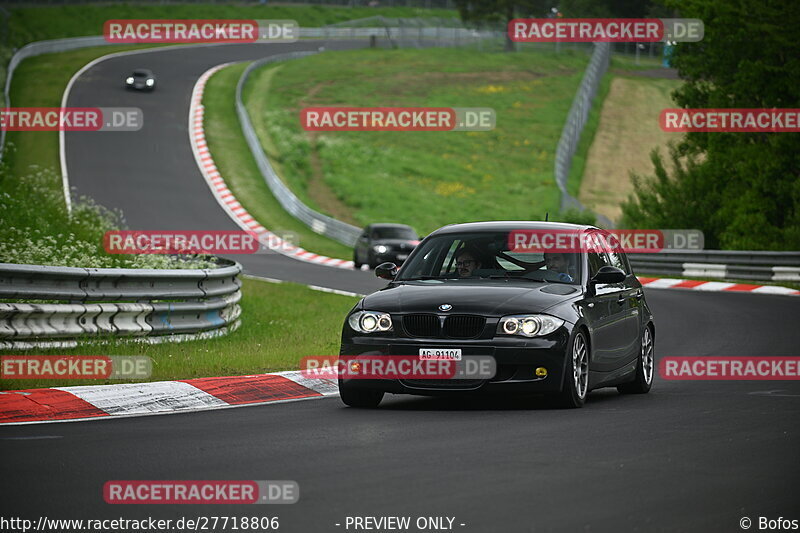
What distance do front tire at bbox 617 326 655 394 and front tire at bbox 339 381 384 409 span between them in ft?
9.32

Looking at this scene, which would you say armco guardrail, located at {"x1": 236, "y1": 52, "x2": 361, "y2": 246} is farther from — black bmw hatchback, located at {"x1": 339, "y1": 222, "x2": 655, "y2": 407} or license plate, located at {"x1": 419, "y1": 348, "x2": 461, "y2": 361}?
license plate, located at {"x1": 419, "y1": 348, "x2": 461, "y2": 361}

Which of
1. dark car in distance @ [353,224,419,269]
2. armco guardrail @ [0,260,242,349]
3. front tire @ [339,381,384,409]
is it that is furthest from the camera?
dark car in distance @ [353,224,419,269]

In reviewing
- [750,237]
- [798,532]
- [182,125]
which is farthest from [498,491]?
[182,125]

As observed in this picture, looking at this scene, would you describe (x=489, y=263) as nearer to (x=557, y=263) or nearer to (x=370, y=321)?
(x=557, y=263)

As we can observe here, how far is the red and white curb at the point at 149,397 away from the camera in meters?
10.6

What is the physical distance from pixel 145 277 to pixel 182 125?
5145 centimetres

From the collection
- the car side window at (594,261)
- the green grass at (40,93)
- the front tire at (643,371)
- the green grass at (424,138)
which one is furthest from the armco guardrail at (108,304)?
the green grass at (424,138)

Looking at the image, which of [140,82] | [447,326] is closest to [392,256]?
[447,326]

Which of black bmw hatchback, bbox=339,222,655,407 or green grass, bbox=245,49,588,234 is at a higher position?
green grass, bbox=245,49,588,234

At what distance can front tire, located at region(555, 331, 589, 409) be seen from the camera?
11102 mm

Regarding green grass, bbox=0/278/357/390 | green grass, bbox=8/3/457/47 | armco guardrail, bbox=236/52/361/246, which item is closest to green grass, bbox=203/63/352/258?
armco guardrail, bbox=236/52/361/246

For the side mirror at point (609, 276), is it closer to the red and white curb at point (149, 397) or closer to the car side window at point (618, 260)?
the car side window at point (618, 260)

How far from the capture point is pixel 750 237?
3938 cm

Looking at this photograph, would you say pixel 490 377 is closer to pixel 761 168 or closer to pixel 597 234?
pixel 597 234
